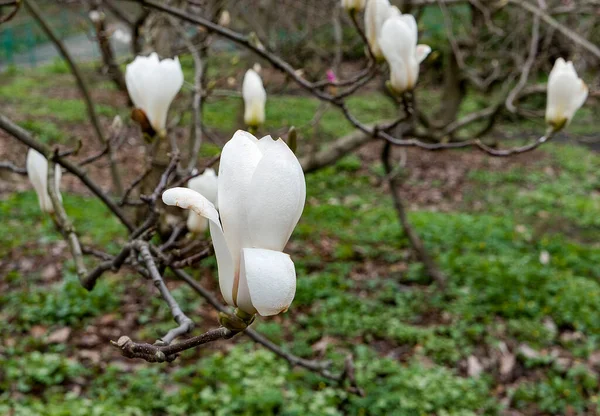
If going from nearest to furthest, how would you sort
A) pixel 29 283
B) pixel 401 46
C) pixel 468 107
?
1. pixel 401 46
2. pixel 29 283
3. pixel 468 107

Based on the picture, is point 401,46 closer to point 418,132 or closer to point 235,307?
point 235,307

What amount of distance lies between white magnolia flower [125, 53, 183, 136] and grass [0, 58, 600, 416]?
139cm

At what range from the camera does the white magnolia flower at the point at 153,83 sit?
1344mm

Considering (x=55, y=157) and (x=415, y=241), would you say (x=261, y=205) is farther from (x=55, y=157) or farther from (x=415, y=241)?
(x=415, y=241)

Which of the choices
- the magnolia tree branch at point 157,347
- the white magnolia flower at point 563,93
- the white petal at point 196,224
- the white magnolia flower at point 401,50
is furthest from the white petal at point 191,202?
the white magnolia flower at point 563,93

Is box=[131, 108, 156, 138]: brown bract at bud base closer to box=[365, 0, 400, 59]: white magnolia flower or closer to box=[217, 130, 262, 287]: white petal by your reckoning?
box=[365, 0, 400, 59]: white magnolia flower

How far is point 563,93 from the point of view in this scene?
1.70m

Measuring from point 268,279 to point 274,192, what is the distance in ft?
0.30

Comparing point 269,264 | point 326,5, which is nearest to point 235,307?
point 269,264

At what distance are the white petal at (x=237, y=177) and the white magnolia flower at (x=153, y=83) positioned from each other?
2.48 ft

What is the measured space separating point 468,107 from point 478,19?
6560 mm

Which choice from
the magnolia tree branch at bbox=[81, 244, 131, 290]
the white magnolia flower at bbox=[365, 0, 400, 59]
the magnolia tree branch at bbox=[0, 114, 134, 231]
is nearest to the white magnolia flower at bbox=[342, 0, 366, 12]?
the white magnolia flower at bbox=[365, 0, 400, 59]

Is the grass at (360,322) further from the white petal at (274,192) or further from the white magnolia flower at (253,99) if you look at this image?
the white petal at (274,192)

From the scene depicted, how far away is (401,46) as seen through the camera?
151 cm
